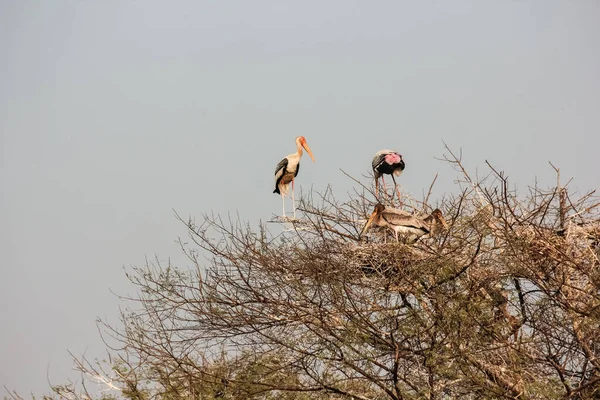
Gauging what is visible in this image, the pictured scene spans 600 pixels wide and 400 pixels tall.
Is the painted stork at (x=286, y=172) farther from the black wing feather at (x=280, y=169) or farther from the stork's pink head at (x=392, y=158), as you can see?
the stork's pink head at (x=392, y=158)

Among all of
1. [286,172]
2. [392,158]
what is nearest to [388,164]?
[392,158]

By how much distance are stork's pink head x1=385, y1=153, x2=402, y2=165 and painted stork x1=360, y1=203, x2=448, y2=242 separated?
2.38 m

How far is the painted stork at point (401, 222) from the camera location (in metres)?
8.86

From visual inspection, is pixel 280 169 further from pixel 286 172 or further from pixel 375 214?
pixel 375 214

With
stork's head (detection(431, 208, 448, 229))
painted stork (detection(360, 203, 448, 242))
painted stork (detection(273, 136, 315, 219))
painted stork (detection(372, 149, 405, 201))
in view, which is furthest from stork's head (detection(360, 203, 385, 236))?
painted stork (detection(273, 136, 315, 219))

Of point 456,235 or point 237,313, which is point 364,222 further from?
point 237,313

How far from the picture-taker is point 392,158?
37.8 feet

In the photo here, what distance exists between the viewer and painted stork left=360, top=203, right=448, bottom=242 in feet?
29.1

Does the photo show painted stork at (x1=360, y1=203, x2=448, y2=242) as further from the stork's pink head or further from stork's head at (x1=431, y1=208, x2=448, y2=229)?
the stork's pink head

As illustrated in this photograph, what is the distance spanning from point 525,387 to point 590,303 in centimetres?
100

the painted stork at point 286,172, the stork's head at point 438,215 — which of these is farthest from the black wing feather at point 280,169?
the stork's head at point 438,215

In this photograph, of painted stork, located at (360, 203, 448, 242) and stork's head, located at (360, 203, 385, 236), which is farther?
stork's head, located at (360, 203, 385, 236)

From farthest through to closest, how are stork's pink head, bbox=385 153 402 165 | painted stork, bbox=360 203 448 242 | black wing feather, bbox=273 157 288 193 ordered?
1. black wing feather, bbox=273 157 288 193
2. stork's pink head, bbox=385 153 402 165
3. painted stork, bbox=360 203 448 242

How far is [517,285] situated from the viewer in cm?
873
